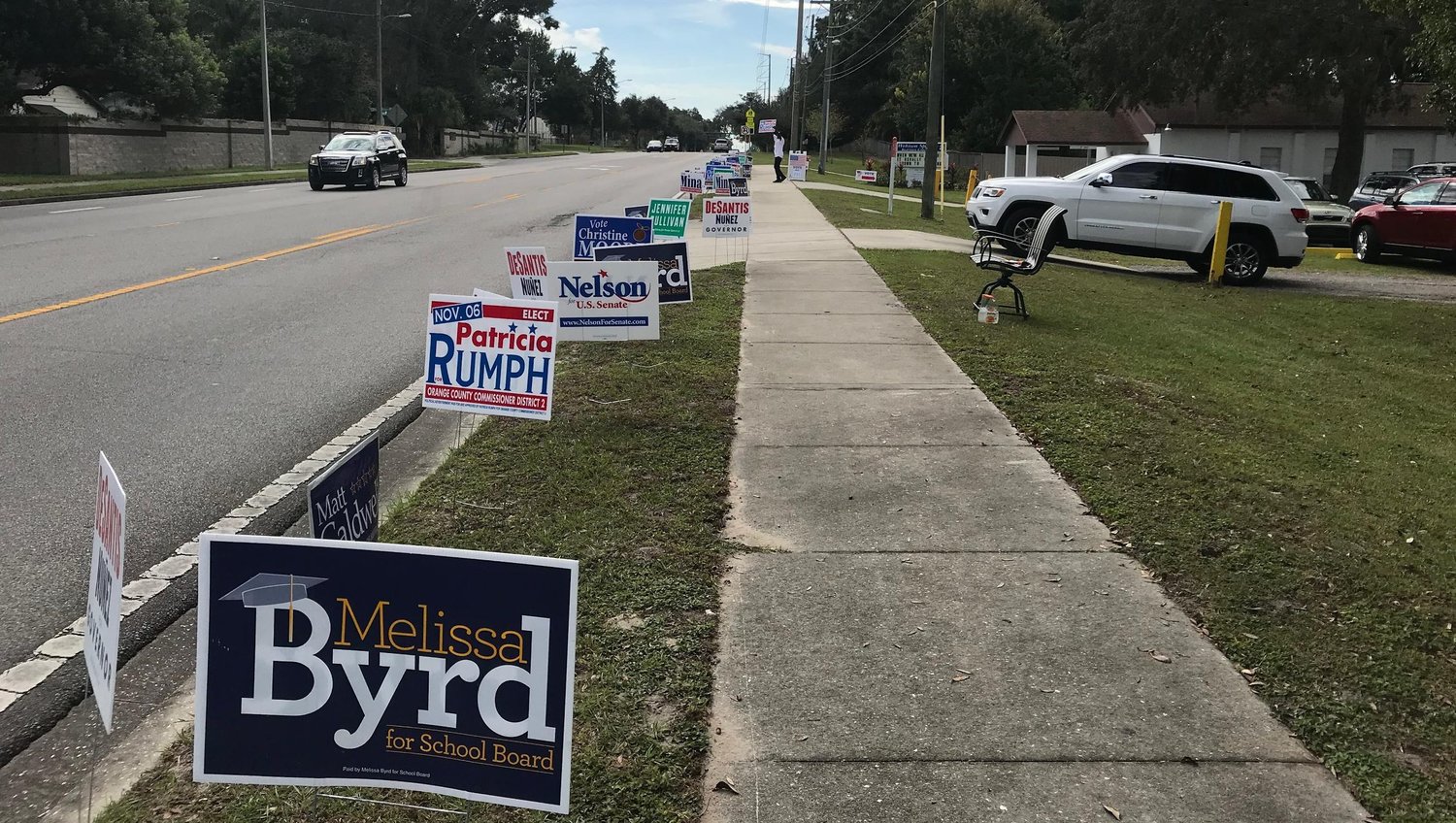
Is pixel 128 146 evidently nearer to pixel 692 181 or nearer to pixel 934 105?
pixel 692 181

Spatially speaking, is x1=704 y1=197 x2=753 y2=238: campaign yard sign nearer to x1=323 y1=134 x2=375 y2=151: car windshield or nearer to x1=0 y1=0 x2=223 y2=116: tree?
x1=323 y1=134 x2=375 y2=151: car windshield

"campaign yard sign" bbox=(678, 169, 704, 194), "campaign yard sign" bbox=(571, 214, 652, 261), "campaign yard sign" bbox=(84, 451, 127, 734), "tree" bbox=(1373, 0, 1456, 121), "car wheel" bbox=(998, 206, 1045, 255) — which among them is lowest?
"campaign yard sign" bbox=(84, 451, 127, 734)

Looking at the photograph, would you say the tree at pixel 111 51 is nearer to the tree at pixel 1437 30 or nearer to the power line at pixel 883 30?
the tree at pixel 1437 30

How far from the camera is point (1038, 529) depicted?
5.38 metres

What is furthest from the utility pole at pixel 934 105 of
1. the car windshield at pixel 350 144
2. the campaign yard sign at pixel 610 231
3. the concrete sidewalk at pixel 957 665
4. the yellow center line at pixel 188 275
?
the concrete sidewalk at pixel 957 665

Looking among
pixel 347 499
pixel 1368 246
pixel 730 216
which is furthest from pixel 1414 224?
pixel 347 499

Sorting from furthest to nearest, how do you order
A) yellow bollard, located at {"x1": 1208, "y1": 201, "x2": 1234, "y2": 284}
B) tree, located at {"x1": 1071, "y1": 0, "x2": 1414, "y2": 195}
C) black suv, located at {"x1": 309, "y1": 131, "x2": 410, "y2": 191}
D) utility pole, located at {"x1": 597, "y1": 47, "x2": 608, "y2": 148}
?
utility pole, located at {"x1": 597, "y1": 47, "x2": 608, "y2": 148}
tree, located at {"x1": 1071, "y1": 0, "x2": 1414, "y2": 195}
black suv, located at {"x1": 309, "y1": 131, "x2": 410, "y2": 191}
yellow bollard, located at {"x1": 1208, "y1": 201, "x2": 1234, "y2": 284}

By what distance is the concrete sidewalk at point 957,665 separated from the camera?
3266 mm

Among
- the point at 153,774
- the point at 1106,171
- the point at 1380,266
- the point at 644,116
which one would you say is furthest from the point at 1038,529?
the point at 644,116

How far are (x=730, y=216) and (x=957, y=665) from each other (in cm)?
1241

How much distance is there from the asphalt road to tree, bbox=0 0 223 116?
62.7 ft

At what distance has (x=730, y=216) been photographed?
15906mm

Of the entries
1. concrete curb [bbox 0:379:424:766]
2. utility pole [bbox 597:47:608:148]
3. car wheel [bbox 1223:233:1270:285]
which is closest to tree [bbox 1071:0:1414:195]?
car wheel [bbox 1223:233:1270:285]

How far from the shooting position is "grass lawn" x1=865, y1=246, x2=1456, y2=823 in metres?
3.83
